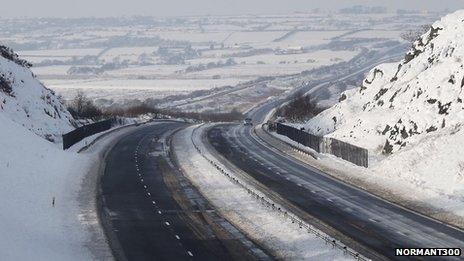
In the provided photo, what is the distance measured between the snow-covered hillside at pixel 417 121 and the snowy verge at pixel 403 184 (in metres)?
0.06

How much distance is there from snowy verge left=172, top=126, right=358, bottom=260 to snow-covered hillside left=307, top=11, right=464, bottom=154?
1370cm

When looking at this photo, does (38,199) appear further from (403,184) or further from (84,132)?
(84,132)

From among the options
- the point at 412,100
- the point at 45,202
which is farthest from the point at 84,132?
the point at 45,202

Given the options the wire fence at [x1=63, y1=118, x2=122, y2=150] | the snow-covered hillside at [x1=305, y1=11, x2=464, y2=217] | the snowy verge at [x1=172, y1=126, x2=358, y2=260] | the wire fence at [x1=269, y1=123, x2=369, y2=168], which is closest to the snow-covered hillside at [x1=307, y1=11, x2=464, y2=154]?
the snow-covered hillside at [x1=305, y1=11, x2=464, y2=217]

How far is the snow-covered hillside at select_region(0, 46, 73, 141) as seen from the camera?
66062 millimetres

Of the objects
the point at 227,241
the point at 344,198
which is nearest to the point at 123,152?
the point at 344,198

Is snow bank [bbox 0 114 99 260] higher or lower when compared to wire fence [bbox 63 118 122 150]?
higher

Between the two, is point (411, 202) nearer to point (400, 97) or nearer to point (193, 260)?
point (193, 260)

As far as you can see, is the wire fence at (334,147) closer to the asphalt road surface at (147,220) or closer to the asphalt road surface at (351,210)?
the asphalt road surface at (351,210)

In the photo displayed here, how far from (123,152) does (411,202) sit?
35744mm

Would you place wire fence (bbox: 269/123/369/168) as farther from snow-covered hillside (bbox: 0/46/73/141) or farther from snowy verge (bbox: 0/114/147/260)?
snow-covered hillside (bbox: 0/46/73/141)

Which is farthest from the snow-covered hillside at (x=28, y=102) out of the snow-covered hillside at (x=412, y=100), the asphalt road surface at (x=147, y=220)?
the snow-covered hillside at (x=412, y=100)

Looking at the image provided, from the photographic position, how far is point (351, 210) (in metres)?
34.8

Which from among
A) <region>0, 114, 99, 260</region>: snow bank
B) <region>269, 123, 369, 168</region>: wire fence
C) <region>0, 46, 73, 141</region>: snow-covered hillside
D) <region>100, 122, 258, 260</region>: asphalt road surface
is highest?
<region>0, 46, 73, 141</region>: snow-covered hillside
